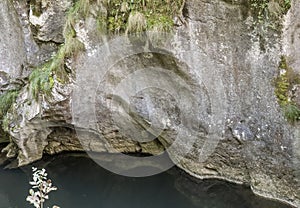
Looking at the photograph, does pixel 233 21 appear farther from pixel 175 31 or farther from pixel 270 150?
pixel 270 150

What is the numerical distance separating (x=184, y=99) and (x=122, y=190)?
5.97 feet

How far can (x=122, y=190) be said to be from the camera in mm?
6078

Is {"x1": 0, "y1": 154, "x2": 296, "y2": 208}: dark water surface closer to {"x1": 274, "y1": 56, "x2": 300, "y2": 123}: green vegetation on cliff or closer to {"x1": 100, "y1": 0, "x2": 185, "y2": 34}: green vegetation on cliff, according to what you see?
{"x1": 274, "y1": 56, "x2": 300, "y2": 123}: green vegetation on cliff

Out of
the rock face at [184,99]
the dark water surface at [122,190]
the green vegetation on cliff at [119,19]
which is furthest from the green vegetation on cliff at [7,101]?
the green vegetation on cliff at [119,19]

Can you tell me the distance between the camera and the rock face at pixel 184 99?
4.98 m

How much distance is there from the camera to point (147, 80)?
5.68 metres

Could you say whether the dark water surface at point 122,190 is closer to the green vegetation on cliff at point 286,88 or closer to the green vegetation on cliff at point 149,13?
the green vegetation on cliff at point 286,88

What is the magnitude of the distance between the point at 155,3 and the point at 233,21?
107 cm

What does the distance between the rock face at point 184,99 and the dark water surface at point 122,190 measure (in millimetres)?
212

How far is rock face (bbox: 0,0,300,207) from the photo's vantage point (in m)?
4.98

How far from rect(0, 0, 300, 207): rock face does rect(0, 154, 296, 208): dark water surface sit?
212 millimetres

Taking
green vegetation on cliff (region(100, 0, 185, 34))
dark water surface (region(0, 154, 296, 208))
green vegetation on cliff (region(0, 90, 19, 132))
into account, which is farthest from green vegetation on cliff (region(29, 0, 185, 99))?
dark water surface (region(0, 154, 296, 208))

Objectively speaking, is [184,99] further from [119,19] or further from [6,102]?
[6,102]

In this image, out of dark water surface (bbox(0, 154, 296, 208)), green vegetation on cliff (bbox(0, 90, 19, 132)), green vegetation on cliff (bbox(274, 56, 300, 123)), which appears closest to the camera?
green vegetation on cliff (bbox(274, 56, 300, 123))
